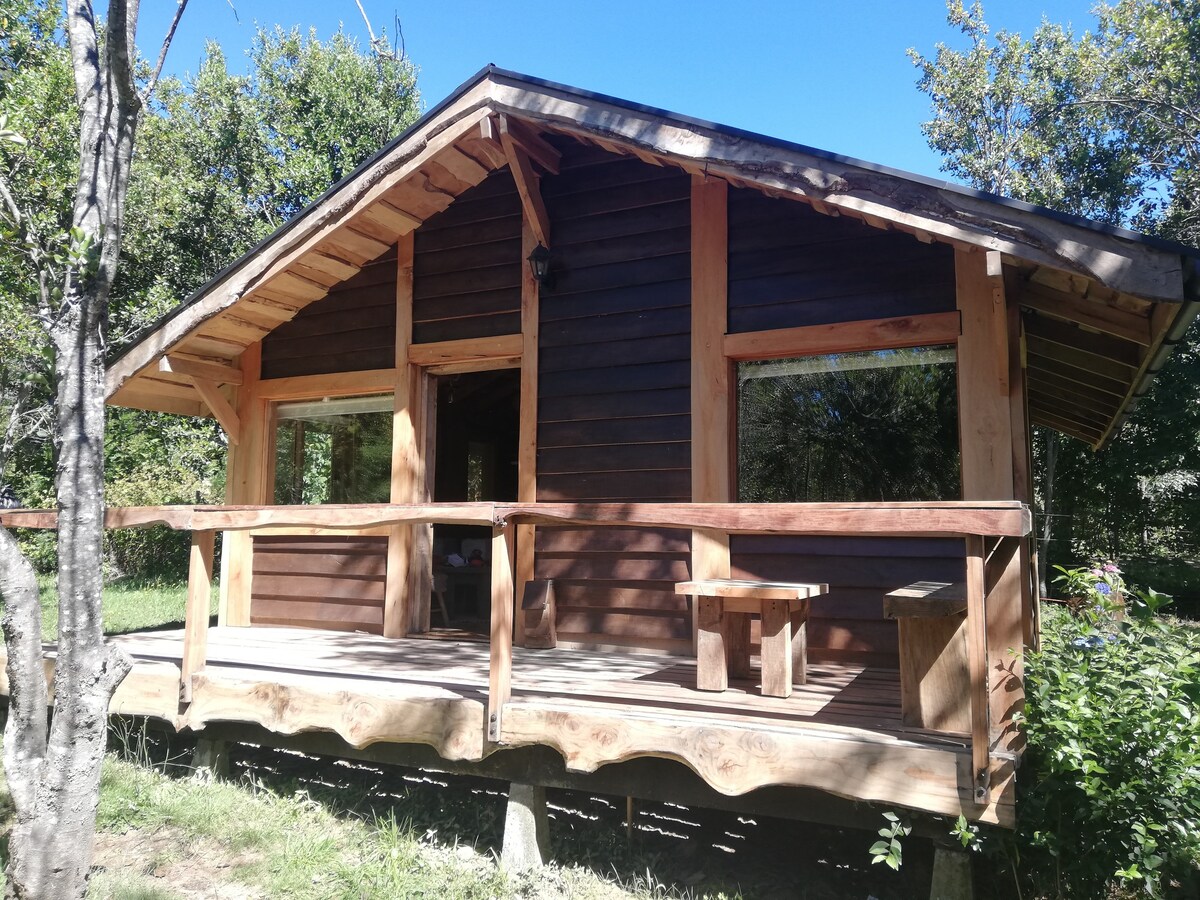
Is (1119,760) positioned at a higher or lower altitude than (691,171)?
lower

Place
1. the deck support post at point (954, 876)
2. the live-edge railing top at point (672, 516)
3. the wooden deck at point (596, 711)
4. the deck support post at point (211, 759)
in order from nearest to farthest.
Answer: the live-edge railing top at point (672, 516) < the wooden deck at point (596, 711) < the deck support post at point (954, 876) < the deck support post at point (211, 759)

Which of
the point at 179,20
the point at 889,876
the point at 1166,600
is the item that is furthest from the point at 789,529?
the point at 179,20

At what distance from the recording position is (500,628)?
3.45 meters

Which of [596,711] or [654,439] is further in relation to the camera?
[654,439]

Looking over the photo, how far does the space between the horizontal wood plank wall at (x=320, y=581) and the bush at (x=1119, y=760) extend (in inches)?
178

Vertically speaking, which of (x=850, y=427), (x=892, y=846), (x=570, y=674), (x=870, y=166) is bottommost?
(x=892, y=846)

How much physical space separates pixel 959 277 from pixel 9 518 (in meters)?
5.61

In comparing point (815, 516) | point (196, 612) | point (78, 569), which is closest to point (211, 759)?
point (196, 612)

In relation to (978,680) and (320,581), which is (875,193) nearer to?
(978,680)

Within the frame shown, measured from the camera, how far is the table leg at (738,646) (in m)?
4.09

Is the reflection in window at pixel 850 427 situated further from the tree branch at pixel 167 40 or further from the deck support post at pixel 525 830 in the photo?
the tree branch at pixel 167 40

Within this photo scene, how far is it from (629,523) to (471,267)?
3.40 m

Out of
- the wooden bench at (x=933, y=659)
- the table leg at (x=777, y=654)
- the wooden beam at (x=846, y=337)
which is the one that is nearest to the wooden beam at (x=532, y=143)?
the wooden beam at (x=846, y=337)

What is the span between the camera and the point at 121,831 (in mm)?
4020
